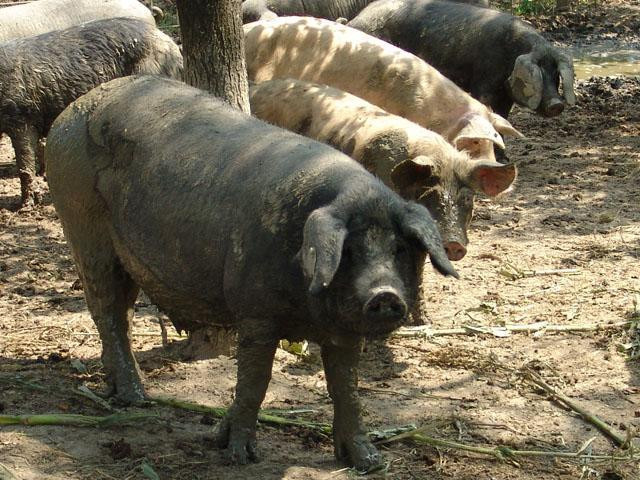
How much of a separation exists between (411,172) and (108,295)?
6.40 ft

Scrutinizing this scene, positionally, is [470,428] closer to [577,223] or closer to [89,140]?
[89,140]

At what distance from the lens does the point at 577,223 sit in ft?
28.2

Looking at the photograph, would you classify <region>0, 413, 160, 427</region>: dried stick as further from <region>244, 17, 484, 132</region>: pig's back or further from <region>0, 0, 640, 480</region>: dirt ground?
<region>244, 17, 484, 132</region>: pig's back

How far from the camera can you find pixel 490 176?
639cm

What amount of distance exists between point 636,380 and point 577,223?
9.77 feet

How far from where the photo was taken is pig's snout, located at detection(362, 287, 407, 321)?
378 centimetres

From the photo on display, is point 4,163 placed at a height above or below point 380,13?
below

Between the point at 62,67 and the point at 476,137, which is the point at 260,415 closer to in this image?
the point at 476,137

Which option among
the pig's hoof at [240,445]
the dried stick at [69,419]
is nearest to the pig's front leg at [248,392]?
the pig's hoof at [240,445]

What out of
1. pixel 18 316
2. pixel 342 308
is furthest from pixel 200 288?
pixel 18 316

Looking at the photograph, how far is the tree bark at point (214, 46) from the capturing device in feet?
20.8

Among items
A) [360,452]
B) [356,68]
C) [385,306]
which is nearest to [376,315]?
[385,306]

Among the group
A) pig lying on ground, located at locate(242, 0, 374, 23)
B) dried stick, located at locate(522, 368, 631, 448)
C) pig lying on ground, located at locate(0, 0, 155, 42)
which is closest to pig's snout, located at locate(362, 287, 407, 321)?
dried stick, located at locate(522, 368, 631, 448)

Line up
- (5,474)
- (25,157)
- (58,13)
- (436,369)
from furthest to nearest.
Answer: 1. (58,13)
2. (25,157)
3. (436,369)
4. (5,474)
